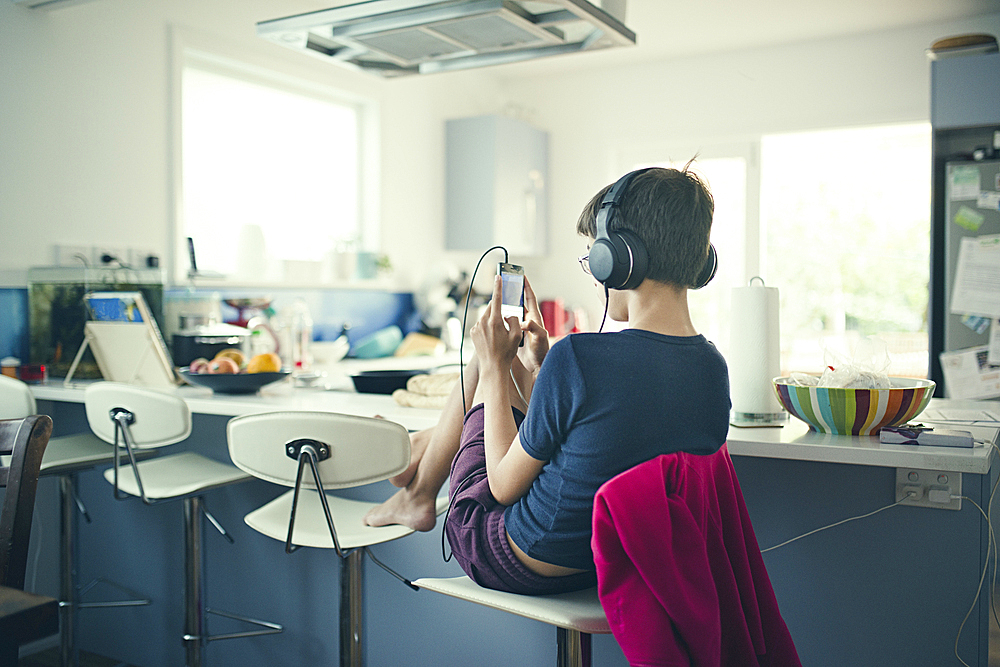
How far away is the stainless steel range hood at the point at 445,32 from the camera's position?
211 centimetres

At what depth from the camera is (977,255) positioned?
3268 millimetres

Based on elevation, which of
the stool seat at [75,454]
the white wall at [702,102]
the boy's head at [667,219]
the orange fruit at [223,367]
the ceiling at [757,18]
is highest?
the ceiling at [757,18]

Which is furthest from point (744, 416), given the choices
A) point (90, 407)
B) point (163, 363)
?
point (163, 363)

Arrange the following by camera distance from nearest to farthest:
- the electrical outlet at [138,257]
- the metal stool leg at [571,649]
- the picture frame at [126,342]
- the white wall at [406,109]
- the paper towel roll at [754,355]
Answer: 1. the metal stool leg at [571,649]
2. the paper towel roll at [754,355]
3. the picture frame at [126,342]
4. the white wall at [406,109]
5. the electrical outlet at [138,257]

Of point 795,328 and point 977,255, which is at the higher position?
point 977,255

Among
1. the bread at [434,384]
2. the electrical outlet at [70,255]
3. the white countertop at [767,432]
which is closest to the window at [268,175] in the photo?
the electrical outlet at [70,255]

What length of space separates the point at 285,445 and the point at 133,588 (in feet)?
4.14

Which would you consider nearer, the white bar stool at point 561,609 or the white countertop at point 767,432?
the white bar stool at point 561,609

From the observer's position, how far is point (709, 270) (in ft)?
4.25

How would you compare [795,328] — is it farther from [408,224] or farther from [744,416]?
[744,416]

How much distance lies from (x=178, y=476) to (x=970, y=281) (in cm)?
306

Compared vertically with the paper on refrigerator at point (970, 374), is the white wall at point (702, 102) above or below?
above

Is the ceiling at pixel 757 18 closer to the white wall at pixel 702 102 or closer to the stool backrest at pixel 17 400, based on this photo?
the white wall at pixel 702 102

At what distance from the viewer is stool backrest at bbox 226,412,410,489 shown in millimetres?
1522
